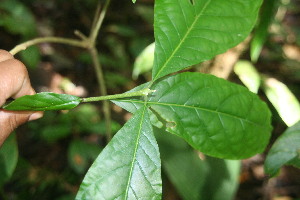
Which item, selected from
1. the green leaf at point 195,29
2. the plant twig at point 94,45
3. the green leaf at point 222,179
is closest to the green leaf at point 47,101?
the green leaf at point 195,29

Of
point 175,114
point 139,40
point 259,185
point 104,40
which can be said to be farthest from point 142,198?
point 104,40

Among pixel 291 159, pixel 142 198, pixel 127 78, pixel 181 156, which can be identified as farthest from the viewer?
pixel 127 78

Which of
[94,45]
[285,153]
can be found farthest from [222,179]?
[94,45]

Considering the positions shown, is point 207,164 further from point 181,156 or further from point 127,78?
point 127,78

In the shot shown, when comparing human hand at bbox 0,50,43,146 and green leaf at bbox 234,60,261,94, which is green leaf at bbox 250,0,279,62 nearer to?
green leaf at bbox 234,60,261,94

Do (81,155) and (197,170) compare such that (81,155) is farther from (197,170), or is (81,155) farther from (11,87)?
(11,87)
